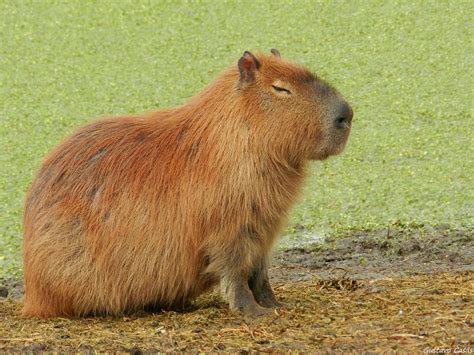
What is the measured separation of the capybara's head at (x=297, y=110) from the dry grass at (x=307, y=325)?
0.75 meters

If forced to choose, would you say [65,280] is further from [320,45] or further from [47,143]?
[320,45]

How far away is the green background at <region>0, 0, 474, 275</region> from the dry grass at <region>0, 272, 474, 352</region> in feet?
4.39

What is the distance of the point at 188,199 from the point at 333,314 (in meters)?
0.84

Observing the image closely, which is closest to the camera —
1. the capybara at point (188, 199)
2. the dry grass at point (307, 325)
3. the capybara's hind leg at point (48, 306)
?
the dry grass at point (307, 325)

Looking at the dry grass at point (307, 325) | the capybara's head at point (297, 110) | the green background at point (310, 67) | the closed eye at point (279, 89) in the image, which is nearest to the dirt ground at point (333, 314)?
the dry grass at point (307, 325)

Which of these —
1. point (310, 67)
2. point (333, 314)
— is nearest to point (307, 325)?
point (333, 314)

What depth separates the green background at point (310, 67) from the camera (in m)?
6.54

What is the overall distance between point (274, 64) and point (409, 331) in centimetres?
145

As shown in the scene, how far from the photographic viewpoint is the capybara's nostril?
4465 millimetres

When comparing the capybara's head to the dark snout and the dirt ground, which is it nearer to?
the dark snout

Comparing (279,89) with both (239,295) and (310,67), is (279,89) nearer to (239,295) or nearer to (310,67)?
(239,295)

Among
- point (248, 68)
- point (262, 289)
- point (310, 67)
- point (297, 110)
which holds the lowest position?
point (262, 289)

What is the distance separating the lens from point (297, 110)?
14.7 feet

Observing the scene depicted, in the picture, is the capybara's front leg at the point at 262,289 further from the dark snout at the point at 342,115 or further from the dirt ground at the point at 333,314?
the dark snout at the point at 342,115
